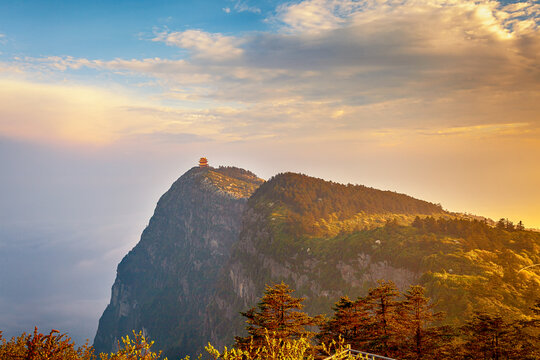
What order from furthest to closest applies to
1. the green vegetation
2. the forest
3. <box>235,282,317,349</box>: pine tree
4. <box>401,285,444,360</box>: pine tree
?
the green vegetation < <box>401,285,444,360</box>: pine tree < <box>235,282,317,349</box>: pine tree < the forest

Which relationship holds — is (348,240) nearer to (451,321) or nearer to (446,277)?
(446,277)

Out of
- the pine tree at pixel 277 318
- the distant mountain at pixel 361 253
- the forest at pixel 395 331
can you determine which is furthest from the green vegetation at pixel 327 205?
the pine tree at pixel 277 318

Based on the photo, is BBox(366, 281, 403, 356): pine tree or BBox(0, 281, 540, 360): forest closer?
BBox(0, 281, 540, 360): forest

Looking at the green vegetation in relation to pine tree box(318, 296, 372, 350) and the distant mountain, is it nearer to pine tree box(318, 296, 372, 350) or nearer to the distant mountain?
the distant mountain

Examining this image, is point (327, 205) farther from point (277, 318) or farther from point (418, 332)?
point (277, 318)

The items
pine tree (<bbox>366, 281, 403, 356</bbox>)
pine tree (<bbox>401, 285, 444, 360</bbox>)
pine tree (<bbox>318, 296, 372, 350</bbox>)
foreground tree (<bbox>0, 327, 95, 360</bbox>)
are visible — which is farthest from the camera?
pine tree (<bbox>318, 296, 372, 350</bbox>)

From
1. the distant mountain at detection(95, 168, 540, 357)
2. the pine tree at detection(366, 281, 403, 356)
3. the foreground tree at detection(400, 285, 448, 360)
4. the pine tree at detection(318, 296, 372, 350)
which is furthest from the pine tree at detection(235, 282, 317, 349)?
the distant mountain at detection(95, 168, 540, 357)

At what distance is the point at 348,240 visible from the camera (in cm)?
10375

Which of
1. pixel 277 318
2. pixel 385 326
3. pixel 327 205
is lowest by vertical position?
pixel 385 326

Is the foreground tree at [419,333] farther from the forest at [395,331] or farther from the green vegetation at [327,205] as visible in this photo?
the green vegetation at [327,205]

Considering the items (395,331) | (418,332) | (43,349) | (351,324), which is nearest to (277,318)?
(351,324)

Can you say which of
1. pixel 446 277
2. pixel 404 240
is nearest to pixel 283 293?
pixel 446 277

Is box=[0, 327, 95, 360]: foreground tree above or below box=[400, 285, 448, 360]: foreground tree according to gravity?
above

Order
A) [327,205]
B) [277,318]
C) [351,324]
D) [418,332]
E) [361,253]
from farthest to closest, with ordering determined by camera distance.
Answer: [327,205]
[361,253]
[277,318]
[351,324]
[418,332]
